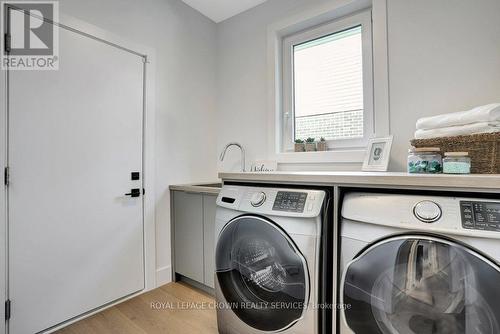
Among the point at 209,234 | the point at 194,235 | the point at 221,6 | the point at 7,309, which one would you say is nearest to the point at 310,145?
the point at 209,234

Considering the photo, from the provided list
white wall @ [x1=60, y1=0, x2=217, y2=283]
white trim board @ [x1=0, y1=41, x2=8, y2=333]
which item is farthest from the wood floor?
white trim board @ [x1=0, y1=41, x2=8, y2=333]

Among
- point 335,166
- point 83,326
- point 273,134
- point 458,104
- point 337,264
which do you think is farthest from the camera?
point 273,134

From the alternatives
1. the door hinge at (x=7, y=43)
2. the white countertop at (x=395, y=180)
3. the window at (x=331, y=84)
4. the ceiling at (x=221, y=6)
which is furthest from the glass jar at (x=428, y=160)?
the door hinge at (x=7, y=43)

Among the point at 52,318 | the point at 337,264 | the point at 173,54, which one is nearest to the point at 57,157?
the point at 52,318

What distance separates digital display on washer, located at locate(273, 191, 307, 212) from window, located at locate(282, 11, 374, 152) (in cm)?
98

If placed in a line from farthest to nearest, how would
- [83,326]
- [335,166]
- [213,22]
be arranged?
1. [213,22]
2. [335,166]
3. [83,326]

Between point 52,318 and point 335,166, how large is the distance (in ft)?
6.98

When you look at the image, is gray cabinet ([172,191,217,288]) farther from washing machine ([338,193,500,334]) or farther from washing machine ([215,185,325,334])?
washing machine ([338,193,500,334])

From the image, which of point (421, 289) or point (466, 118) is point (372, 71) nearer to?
point (466, 118)

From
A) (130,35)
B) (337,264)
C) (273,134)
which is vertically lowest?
(337,264)

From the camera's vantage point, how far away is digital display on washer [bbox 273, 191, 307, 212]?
1127mm

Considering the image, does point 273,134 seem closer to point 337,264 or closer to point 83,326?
point 337,264

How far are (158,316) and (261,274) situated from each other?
925 millimetres

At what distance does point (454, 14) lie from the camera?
1479 millimetres
